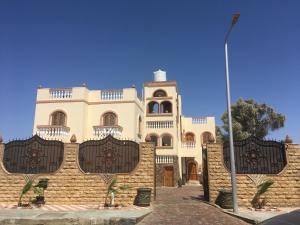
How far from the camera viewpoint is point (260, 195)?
11.5m

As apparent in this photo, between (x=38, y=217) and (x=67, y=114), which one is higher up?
(x=67, y=114)

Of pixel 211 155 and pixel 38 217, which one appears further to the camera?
pixel 211 155

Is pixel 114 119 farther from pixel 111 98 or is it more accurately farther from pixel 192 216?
pixel 192 216

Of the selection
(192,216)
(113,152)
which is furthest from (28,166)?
(192,216)

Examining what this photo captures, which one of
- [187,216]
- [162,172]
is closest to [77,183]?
[187,216]

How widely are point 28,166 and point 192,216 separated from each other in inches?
317

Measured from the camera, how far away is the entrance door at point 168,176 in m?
24.2

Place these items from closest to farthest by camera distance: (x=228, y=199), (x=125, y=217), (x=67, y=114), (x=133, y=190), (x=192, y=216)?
(x=125, y=217), (x=192, y=216), (x=228, y=199), (x=133, y=190), (x=67, y=114)

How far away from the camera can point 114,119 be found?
2161cm

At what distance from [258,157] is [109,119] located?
12.8m

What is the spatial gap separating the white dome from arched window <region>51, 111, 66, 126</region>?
11613 mm

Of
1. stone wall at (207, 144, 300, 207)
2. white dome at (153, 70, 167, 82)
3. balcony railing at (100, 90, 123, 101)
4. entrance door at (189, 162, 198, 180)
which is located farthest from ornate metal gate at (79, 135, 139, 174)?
entrance door at (189, 162, 198, 180)

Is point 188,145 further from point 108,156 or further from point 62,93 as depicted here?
point 108,156

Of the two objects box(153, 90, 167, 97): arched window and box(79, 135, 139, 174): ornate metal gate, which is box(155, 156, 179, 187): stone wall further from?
box(79, 135, 139, 174): ornate metal gate
